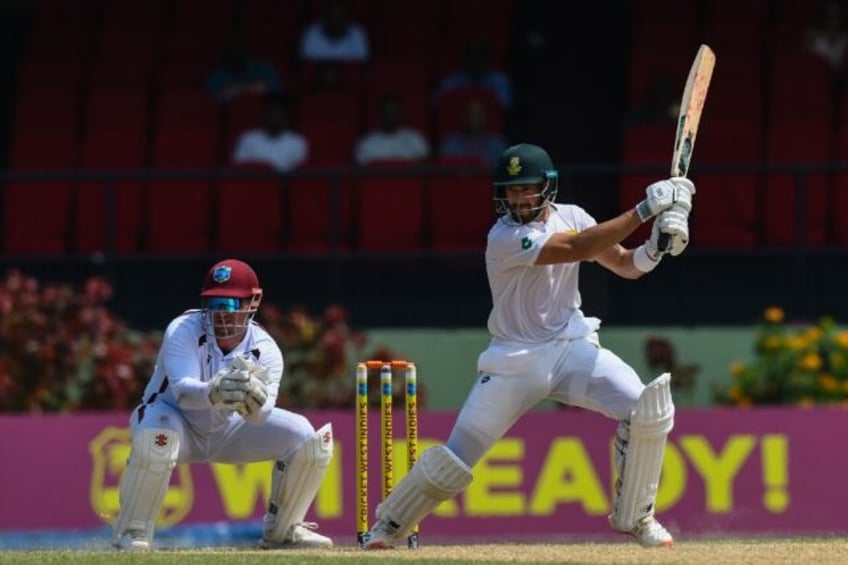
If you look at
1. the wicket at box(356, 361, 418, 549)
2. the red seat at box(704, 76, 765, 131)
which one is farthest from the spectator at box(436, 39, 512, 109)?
the wicket at box(356, 361, 418, 549)

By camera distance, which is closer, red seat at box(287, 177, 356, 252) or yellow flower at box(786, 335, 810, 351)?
yellow flower at box(786, 335, 810, 351)

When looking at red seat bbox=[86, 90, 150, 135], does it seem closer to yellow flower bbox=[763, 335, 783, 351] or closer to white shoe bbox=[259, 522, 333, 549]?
yellow flower bbox=[763, 335, 783, 351]

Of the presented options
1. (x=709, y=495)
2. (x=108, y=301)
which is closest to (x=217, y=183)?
(x=108, y=301)

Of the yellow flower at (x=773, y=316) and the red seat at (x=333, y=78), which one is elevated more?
the red seat at (x=333, y=78)

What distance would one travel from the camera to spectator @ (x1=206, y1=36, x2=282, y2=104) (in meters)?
16.3

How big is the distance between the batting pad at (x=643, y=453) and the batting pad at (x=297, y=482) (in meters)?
1.51

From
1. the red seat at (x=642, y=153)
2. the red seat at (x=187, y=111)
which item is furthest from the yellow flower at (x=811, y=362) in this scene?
the red seat at (x=187, y=111)

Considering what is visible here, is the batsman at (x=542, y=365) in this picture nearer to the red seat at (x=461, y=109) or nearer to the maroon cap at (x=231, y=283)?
the maroon cap at (x=231, y=283)

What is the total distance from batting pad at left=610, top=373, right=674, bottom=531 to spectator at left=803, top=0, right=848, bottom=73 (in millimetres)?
7241

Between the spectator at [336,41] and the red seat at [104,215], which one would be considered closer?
the red seat at [104,215]

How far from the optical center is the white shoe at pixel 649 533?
9656 mm

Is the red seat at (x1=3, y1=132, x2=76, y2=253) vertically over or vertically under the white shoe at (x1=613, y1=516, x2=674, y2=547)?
over

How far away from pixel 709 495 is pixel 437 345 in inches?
86.6

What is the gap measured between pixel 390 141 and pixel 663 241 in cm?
630
